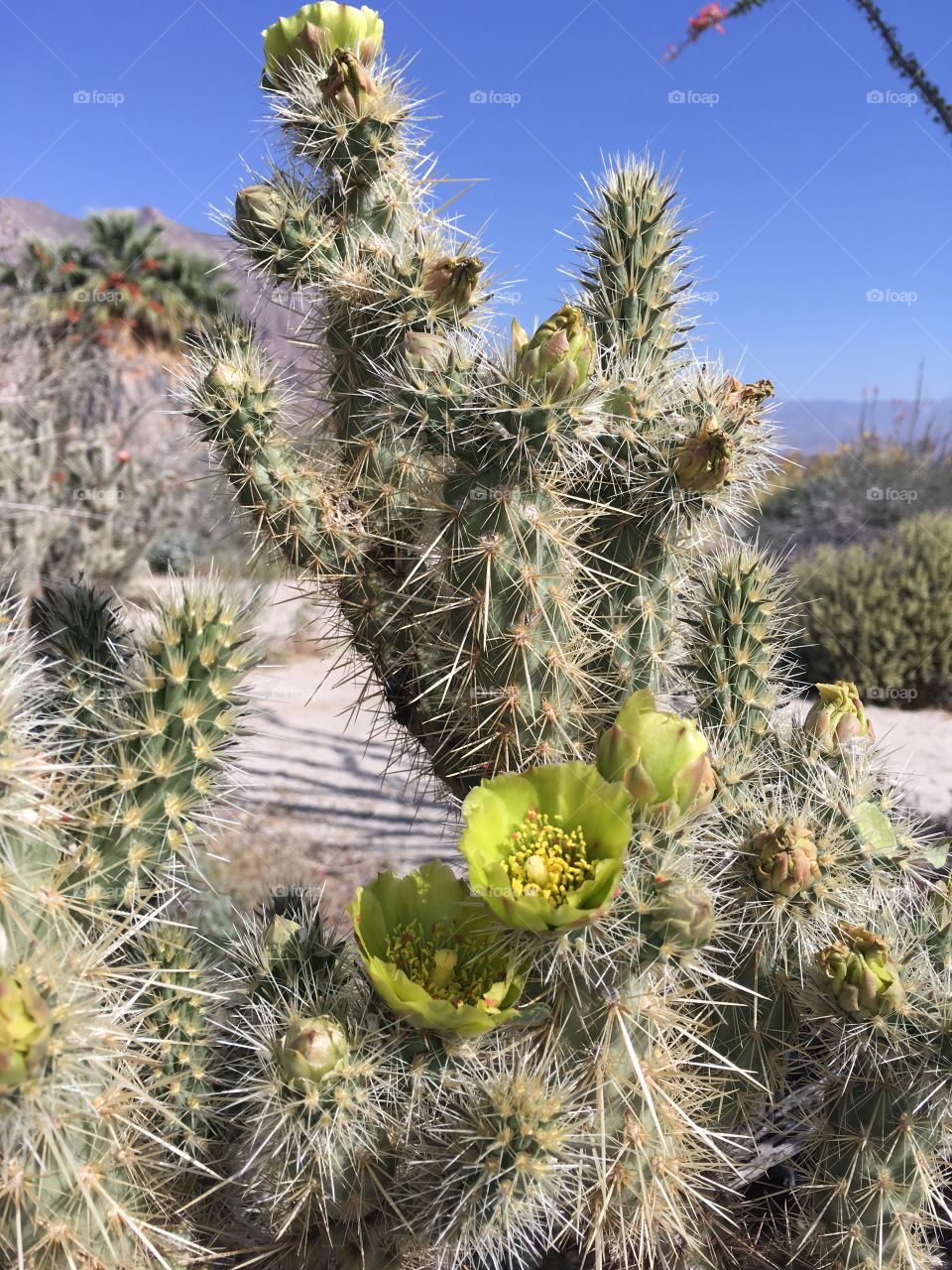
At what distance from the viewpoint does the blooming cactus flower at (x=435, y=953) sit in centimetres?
109

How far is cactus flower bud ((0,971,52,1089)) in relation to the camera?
82 cm

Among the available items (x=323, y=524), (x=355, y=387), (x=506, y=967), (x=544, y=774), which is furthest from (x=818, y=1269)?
(x=355, y=387)

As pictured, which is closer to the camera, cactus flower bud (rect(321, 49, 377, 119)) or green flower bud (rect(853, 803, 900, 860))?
green flower bud (rect(853, 803, 900, 860))

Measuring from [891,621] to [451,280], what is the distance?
21.3 ft

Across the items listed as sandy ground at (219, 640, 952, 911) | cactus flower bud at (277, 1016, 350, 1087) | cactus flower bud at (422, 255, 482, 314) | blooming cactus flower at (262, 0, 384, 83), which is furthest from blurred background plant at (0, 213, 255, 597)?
cactus flower bud at (277, 1016, 350, 1087)

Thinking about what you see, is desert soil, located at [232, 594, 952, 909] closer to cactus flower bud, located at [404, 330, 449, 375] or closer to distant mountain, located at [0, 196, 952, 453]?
distant mountain, located at [0, 196, 952, 453]

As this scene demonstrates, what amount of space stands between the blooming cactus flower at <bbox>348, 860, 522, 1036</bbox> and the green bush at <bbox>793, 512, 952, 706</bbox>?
6137 mm

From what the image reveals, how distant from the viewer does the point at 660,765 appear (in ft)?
3.80

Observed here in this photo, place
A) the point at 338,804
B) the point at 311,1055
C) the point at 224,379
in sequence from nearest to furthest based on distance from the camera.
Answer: the point at 311,1055 < the point at 224,379 < the point at 338,804

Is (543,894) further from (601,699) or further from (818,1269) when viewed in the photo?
(818,1269)

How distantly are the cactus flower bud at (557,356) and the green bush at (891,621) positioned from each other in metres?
6.15

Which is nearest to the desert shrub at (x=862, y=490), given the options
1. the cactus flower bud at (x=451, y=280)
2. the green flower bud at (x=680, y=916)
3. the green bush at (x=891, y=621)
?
the green bush at (x=891, y=621)

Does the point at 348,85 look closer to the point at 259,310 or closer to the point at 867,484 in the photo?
the point at 259,310

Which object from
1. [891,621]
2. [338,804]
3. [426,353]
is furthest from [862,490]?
[426,353]
